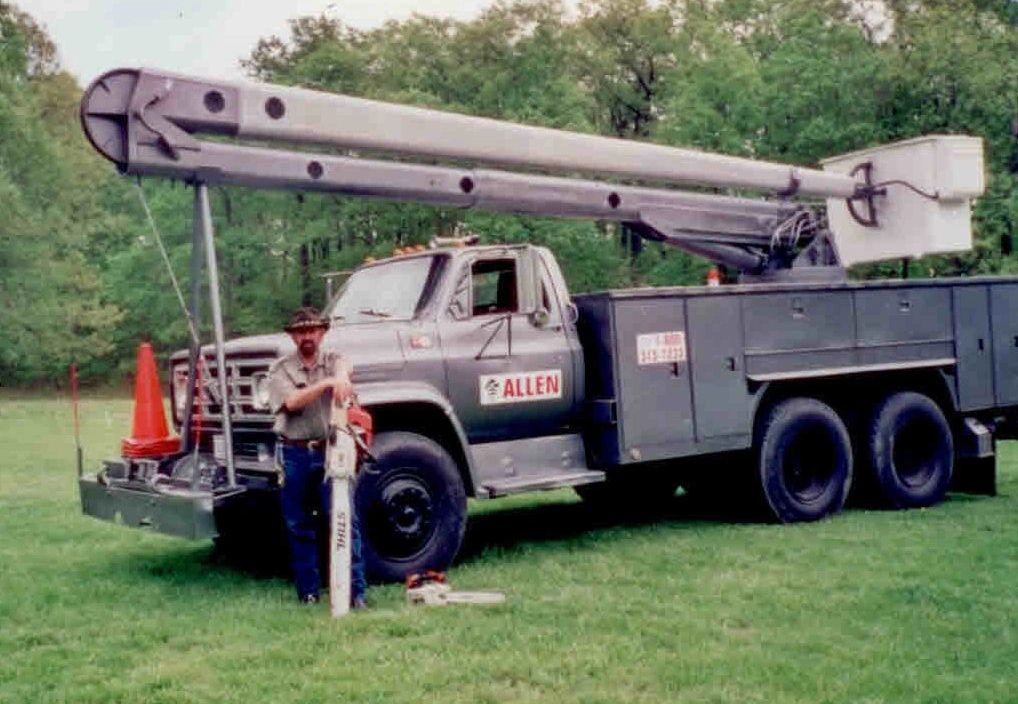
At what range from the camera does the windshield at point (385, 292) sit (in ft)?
30.6

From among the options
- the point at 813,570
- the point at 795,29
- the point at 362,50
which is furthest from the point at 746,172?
the point at 362,50

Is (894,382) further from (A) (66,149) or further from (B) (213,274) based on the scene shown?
(A) (66,149)

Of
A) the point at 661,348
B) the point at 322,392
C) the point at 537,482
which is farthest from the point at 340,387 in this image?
the point at 661,348

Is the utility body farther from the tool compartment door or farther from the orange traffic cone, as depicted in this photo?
the orange traffic cone

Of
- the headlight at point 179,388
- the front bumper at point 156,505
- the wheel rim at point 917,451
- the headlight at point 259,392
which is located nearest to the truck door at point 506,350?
the headlight at point 259,392

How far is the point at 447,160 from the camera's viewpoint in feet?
33.3

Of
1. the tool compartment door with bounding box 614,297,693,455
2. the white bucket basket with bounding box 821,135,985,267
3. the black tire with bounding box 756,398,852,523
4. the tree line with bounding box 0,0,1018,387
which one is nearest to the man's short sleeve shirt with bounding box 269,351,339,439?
the tool compartment door with bounding box 614,297,693,455

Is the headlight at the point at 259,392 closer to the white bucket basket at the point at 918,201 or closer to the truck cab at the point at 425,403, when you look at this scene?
the truck cab at the point at 425,403

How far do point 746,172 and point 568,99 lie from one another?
99.4 ft

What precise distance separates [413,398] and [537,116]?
3206 cm

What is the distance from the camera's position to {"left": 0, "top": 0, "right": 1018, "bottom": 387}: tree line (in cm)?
3369

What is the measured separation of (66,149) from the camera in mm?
46219

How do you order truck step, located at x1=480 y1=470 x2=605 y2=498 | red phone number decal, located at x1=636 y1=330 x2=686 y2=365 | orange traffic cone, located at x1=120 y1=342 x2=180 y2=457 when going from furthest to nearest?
1. red phone number decal, located at x1=636 y1=330 x2=686 y2=365
2. orange traffic cone, located at x1=120 y1=342 x2=180 y2=457
3. truck step, located at x1=480 y1=470 x2=605 y2=498

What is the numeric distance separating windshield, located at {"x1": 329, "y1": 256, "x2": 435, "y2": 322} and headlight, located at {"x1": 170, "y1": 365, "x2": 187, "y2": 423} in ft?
4.03
